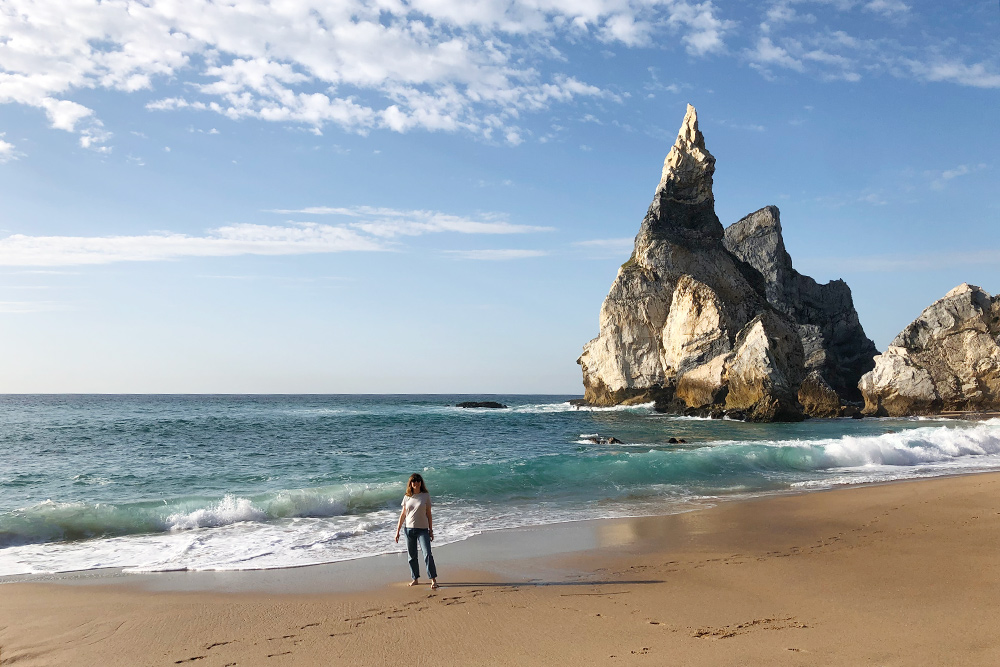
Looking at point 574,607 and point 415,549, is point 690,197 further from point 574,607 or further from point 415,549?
point 574,607

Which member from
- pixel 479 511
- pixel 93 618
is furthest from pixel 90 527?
pixel 479 511

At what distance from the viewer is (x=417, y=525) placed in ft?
23.7

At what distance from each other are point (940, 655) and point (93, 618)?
7154 millimetres

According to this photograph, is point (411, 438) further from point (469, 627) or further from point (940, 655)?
point (940, 655)

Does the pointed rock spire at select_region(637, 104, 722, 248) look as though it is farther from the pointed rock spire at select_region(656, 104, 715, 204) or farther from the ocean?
the ocean

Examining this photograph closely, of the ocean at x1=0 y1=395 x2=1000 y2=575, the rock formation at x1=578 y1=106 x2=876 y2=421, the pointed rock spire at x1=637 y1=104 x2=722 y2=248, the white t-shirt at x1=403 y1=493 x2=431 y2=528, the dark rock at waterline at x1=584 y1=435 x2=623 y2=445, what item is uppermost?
the pointed rock spire at x1=637 y1=104 x2=722 y2=248

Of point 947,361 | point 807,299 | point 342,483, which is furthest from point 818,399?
point 342,483

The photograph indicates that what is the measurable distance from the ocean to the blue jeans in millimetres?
1603

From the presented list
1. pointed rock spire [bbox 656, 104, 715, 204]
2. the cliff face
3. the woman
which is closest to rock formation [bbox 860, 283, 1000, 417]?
the cliff face

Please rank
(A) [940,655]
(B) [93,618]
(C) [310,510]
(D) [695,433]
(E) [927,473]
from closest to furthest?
(A) [940,655]
(B) [93,618]
(C) [310,510]
(E) [927,473]
(D) [695,433]

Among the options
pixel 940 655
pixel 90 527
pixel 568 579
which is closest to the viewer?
pixel 940 655

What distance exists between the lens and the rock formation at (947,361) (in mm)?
37344

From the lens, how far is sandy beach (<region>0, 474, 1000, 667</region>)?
4848 mm

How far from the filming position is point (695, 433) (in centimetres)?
2714
